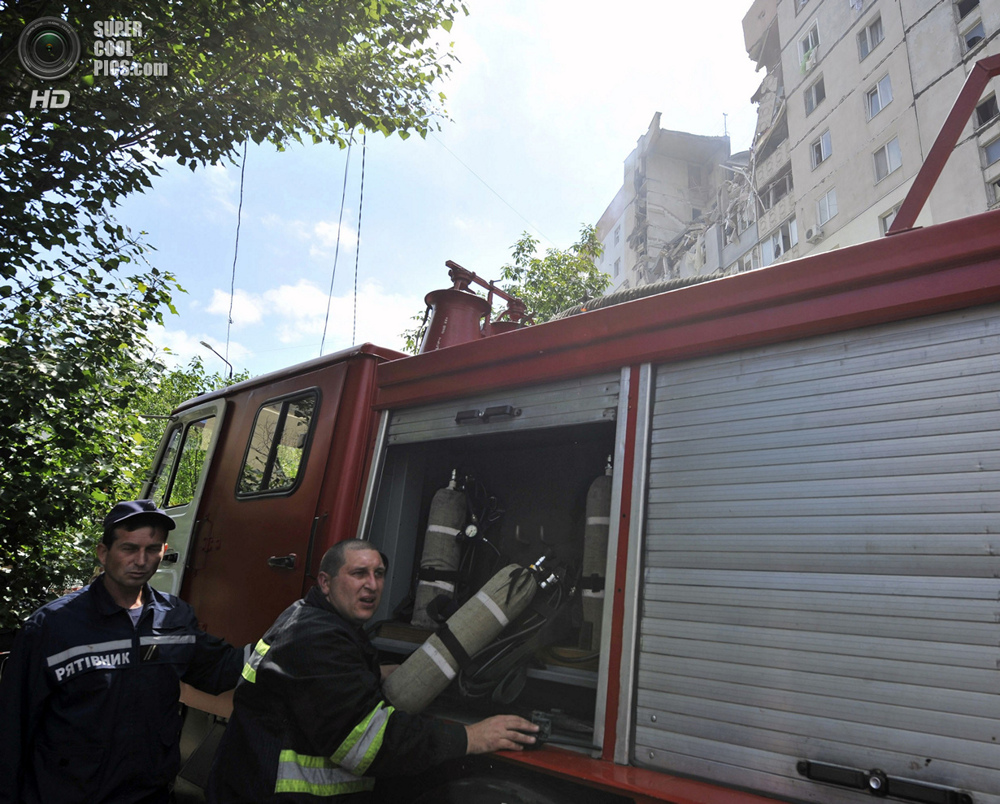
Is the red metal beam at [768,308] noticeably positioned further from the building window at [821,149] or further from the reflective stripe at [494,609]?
the building window at [821,149]

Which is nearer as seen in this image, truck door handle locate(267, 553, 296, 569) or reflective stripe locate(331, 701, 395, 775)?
reflective stripe locate(331, 701, 395, 775)

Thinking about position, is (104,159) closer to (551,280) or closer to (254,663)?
(254,663)

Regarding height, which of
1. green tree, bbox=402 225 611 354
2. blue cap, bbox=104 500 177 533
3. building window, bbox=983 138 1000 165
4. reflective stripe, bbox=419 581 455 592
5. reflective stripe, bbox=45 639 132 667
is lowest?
reflective stripe, bbox=45 639 132 667

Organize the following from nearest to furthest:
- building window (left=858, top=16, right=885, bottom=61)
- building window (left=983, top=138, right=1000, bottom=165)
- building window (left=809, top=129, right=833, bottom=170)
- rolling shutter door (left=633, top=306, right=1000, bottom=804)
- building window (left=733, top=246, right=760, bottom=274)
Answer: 1. rolling shutter door (left=633, top=306, right=1000, bottom=804)
2. building window (left=983, top=138, right=1000, bottom=165)
3. building window (left=858, top=16, right=885, bottom=61)
4. building window (left=809, top=129, right=833, bottom=170)
5. building window (left=733, top=246, right=760, bottom=274)

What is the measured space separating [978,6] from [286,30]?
14.5 metres

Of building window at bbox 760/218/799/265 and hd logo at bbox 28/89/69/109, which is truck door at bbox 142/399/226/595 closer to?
hd logo at bbox 28/89/69/109

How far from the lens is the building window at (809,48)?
19328 millimetres

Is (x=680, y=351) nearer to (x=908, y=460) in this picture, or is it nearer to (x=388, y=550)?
(x=908, y=460)

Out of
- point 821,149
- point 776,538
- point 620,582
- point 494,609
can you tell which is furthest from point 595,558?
point 821,149

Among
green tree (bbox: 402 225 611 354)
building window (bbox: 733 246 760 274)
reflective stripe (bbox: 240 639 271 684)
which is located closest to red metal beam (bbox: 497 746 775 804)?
reflective stripe (bbox: 240 639 271 684)

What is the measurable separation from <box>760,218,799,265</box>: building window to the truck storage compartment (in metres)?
18.9

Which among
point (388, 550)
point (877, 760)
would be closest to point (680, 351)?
point (877, 760)

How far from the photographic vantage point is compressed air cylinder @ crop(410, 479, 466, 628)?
9.99 ft

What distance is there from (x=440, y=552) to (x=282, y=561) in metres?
0.84
